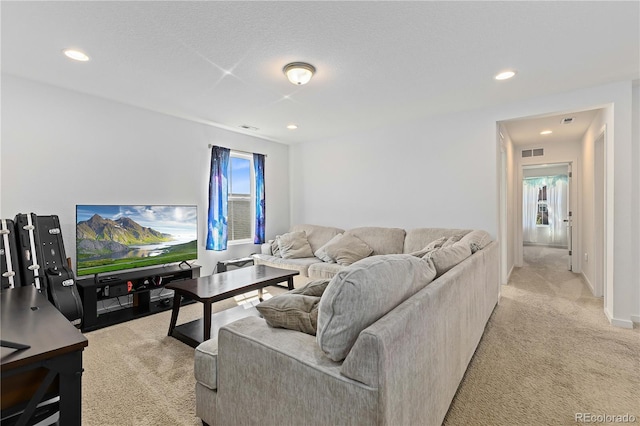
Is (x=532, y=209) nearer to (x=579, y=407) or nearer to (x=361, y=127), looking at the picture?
(x=361, y=127)

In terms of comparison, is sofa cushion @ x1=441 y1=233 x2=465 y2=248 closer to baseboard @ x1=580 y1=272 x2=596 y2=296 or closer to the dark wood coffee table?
the dark wood coffee table

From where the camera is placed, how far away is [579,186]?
5285 millimetres

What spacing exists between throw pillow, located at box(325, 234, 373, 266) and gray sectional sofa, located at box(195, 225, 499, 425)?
7.59 feet

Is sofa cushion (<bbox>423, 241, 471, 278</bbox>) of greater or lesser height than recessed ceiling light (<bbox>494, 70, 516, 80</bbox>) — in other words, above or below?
below

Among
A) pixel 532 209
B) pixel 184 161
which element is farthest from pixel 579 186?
pixel 184 161

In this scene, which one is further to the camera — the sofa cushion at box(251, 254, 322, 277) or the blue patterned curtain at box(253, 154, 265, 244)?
the blue patterned curtain at box(253, 154, 265, 244)

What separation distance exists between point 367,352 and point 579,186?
6188mm

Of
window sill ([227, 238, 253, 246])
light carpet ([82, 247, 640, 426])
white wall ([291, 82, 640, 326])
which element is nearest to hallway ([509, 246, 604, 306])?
light carpet ([82, 247, 640, 426])

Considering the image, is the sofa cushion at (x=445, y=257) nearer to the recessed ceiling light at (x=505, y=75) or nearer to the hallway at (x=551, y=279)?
the recessed ceiling light at (x=505, y=75)

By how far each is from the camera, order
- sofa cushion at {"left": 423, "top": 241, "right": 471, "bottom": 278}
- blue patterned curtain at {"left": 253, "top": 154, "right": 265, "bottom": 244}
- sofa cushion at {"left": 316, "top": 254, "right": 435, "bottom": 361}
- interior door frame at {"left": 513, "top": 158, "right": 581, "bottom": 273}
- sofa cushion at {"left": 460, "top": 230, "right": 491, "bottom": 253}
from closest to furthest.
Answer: sofa cushion at {"left": 316, "top": 254, "right": 435, "bottom": 361}, sofa cushion at {"left": 423, "top": 241, "right": 471, "bottom": 278}, sofa cushion at {"left": 460, "top": 230, "right": 491, "bottom": 253}, blue patterned curtain at {"left": 253, "top": 154, "right": 265, "bottom": 244}, interior door frame at {"left": 513, "top": 158, "right": 581, "bottom": 273}

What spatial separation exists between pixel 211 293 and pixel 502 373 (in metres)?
2.30

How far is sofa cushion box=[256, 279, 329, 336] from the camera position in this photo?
1.44m

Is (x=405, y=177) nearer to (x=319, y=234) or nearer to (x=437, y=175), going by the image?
(x=437, y=175)

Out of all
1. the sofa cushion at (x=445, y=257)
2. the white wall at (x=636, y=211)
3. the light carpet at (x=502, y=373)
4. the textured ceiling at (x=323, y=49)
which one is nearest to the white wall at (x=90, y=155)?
the textured ceiling at (x=323, y=49)
